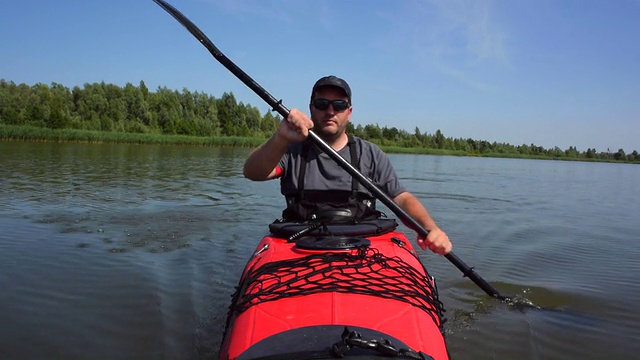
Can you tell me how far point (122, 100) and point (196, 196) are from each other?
5137 cm

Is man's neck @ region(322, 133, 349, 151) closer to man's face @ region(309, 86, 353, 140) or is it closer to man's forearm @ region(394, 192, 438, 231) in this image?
man's face @ region(309, 86, 353, 140)

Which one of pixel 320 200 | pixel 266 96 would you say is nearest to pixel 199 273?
pixel 320 200

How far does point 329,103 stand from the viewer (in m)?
3.54

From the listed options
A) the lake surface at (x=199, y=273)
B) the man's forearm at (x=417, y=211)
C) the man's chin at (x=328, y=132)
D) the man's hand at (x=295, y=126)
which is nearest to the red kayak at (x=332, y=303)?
the man's forearm at (x=417, y=211)

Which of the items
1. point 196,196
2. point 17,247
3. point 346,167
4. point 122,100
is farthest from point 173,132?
point 346,167

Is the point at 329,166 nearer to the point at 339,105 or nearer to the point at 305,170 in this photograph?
the point at 305,170

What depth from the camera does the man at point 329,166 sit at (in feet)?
11.6

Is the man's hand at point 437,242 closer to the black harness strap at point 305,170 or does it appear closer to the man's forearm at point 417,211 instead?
the man's forearm at point 417,211

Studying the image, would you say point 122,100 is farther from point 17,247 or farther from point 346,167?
point 346,167

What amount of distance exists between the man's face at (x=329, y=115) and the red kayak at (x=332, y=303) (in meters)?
0.80

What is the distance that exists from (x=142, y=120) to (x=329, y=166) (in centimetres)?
5758

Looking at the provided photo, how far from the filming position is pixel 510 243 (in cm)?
780

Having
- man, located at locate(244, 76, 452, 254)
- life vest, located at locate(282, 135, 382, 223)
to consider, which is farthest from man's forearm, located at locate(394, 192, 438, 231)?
life vest, located at locate(282, 135, 382, 223)

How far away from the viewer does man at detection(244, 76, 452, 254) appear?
3.55 m
